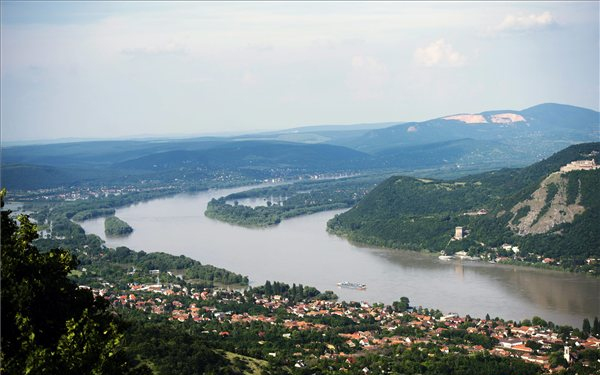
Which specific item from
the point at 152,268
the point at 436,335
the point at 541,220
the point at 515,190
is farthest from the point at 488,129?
the point at 436,335

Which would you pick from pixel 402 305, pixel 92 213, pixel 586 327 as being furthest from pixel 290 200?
pixel 586 327

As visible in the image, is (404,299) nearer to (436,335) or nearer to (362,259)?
(436,335)

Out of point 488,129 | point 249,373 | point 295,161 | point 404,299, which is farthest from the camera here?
point 488,129

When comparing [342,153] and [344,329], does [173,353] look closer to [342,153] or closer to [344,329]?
[344,329]

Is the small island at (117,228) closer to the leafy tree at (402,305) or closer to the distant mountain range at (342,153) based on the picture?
the leafy tree at (402,305)

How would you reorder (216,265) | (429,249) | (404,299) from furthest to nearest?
(429,249) < (216,265) < (404,299)

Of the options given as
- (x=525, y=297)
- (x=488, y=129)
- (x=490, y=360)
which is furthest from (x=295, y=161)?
(x=490, y=360)

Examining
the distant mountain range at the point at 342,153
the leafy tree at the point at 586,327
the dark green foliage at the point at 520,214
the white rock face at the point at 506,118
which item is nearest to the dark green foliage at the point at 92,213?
the distant mountain range at the point at 342,153

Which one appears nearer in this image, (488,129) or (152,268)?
(152,268)
